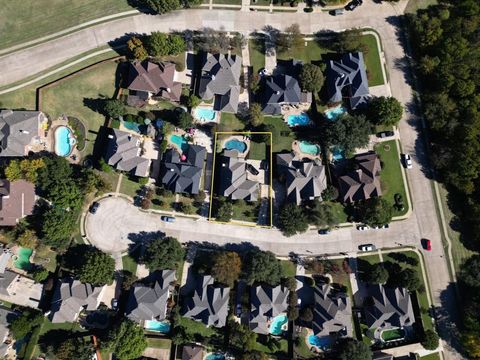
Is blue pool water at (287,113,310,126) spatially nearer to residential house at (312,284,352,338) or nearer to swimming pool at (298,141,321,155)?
swimming pool at (298,141,321,155)

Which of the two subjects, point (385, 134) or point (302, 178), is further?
point (385, 134)

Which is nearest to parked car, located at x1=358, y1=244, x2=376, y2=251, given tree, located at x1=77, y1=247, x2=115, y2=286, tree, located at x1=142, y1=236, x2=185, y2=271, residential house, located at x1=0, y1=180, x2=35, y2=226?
tree, located at x1=142, y1=236, x2=185, y2=271

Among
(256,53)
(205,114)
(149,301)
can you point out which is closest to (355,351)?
(149,301)

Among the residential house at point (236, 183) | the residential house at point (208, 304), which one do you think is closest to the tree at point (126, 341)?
the residential house at point (208, 304)

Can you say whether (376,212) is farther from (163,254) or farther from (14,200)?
(14,200)


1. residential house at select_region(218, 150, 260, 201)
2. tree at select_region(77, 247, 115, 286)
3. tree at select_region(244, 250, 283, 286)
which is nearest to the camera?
tree at select_region(77, 247, 115, 286)

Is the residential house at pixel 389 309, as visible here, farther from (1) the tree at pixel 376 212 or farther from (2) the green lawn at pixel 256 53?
(2) the green lawn at pixel 256 53
